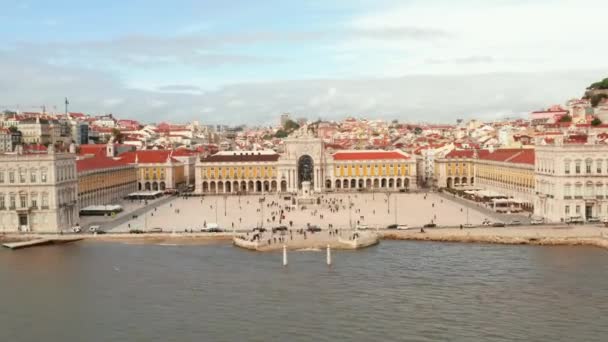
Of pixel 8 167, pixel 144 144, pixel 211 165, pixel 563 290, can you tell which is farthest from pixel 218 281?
pixel 144 144

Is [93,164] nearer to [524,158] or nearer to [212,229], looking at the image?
[212,229]

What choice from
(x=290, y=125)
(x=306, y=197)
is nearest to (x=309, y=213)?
(x=306, y=197)

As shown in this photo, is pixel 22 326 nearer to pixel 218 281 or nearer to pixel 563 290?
pixel 218 281

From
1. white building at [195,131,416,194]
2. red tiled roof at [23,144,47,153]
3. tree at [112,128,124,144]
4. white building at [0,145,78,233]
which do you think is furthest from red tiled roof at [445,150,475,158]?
tree at [112,128,124,144]

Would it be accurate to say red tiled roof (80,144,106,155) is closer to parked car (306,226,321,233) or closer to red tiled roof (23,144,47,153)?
red tiled roof (23,144,47,153)

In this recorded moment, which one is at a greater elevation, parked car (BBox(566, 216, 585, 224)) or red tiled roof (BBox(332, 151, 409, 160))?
red tiled roof (BBox(332, 151, 409, 160))
